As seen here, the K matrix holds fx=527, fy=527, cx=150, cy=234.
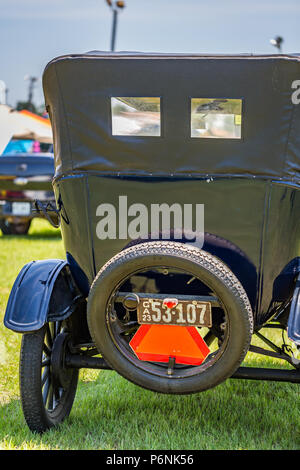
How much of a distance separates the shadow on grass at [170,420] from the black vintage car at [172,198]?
260 mm

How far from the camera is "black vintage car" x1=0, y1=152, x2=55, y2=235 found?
9.46 metres

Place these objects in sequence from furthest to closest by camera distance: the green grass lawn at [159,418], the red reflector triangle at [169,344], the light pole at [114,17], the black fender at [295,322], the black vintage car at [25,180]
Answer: the light pole at [114,17] < the black vintage car at [25,180] < the green grass lawn at [159,418] < the red reflector triangle at [169,344] < the black fender at [295,322]

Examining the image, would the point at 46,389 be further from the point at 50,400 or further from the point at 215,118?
the point at 215,118

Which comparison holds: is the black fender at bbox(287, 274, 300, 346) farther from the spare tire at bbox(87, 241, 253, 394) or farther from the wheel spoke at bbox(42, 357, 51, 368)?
the wheel spoke at bbox(42, 357, 51, 368)

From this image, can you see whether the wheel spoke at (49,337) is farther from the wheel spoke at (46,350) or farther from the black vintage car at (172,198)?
the black vintage car at (172,198)

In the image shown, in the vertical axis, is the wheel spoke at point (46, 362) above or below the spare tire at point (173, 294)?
below

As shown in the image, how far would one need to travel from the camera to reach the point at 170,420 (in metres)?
2.99

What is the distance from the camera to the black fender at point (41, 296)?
266 cm

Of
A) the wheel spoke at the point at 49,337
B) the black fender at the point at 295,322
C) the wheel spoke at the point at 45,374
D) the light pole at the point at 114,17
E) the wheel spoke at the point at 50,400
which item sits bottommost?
the wheel spoke at the point at 50,400

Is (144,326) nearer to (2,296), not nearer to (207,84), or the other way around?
(207,84)

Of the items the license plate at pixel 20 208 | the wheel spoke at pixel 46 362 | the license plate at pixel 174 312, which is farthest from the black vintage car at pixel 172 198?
the license plate at pixel 20 208

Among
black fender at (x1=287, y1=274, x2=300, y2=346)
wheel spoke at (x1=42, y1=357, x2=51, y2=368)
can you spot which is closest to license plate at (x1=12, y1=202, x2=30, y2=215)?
wheel spoke at (x1=42, y1=357, x2=51, y2=368)
